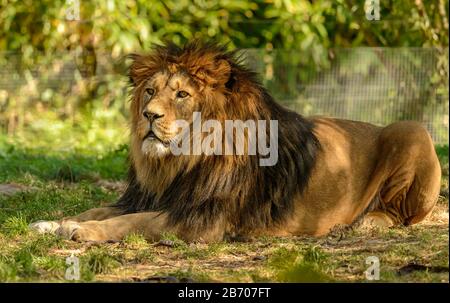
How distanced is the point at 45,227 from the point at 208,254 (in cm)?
121

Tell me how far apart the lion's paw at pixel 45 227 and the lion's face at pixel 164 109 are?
0.76 meters

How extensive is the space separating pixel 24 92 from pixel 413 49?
4.58 meters

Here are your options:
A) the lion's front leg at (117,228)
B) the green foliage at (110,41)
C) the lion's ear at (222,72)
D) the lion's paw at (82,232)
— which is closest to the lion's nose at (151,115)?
the lion's ear at (222,72)

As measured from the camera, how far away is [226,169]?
22.0 ft

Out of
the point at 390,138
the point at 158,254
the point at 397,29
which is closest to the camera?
Result: the point at 158,254

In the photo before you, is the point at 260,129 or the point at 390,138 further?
the point at 390,138

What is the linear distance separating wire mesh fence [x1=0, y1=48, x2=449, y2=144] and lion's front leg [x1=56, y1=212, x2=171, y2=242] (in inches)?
231

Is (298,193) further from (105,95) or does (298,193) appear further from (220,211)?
(105,95)

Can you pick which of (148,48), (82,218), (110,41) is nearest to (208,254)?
(82,218)

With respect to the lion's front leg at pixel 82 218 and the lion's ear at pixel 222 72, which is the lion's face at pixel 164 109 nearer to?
the lion's ear at pixel 222 72

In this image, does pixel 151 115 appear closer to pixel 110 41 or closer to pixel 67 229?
pixel 67 229

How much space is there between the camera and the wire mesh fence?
492 inches
